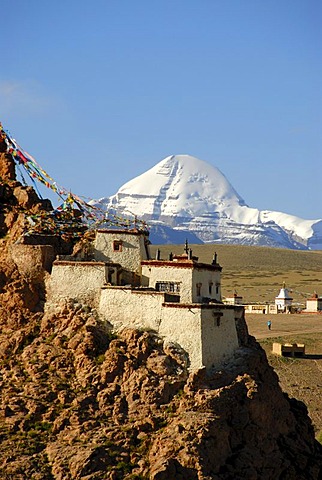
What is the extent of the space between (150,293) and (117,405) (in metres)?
4.67

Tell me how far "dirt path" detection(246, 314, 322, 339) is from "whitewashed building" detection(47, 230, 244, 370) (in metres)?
33.3

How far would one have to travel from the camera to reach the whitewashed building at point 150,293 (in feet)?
122

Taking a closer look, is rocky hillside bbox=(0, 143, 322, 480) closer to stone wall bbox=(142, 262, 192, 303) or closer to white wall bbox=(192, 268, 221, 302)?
white wall bbox=(192, 268, 221, 302)

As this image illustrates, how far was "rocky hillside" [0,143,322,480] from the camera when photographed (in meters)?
33.2

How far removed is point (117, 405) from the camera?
35125mm

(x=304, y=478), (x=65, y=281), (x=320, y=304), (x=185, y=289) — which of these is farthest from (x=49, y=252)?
(x=320, y=304)

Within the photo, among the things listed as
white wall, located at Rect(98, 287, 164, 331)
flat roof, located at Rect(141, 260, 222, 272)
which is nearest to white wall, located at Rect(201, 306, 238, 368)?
white wall, located at Rect(98, 287, 164, 331)

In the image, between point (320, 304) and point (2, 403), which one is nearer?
point (2, 403)

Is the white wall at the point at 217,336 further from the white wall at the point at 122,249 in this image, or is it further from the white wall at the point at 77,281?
the white wall at the point at 77,281

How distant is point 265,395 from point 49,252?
9807 millimetres

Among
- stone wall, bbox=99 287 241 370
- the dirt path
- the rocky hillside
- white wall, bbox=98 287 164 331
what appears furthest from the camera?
the dirt path

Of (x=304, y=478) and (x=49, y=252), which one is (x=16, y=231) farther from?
(x=304, y=478)

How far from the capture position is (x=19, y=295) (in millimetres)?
38750

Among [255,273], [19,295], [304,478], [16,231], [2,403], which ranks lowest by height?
[304,478]
